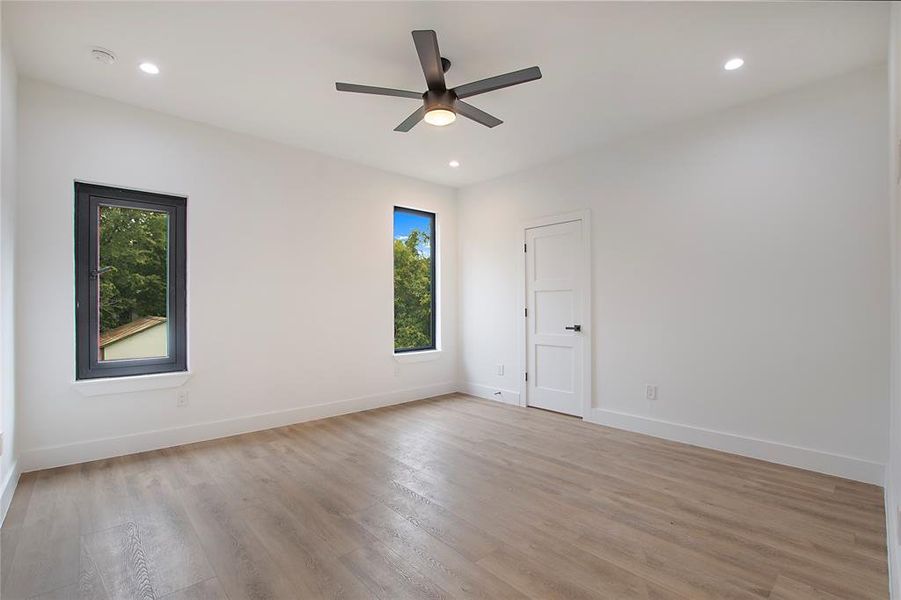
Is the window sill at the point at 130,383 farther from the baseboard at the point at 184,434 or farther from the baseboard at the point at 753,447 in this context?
the baseboard at the point at 753,447

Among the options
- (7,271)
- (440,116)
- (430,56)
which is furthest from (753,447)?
(7,271)

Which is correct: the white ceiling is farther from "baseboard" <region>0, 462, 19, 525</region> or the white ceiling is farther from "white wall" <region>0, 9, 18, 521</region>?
"baseboard" <region>0, 462, 19, 525</region>

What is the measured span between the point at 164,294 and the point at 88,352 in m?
0.67

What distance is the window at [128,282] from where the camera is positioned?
3268 millimetres

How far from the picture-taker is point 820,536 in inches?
86.6

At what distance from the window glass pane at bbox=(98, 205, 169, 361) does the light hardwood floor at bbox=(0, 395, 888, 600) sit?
35.8 inches

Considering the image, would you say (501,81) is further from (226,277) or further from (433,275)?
(433,275)

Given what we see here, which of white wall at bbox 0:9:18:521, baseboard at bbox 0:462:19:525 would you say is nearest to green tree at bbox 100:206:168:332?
white wall at bbox 0:9:18:521

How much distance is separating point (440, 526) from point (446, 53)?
2817 millimetres

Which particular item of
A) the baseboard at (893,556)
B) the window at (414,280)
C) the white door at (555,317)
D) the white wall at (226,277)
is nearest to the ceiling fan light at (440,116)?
the white wall at (226,277)

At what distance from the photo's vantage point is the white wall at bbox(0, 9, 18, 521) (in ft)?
7.92

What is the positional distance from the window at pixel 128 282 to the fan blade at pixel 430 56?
253 cm

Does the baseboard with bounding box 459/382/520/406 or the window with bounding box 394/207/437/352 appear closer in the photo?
the baseboard with bounding box 459/382/520/406

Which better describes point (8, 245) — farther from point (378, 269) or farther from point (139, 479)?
point (378, 269)
